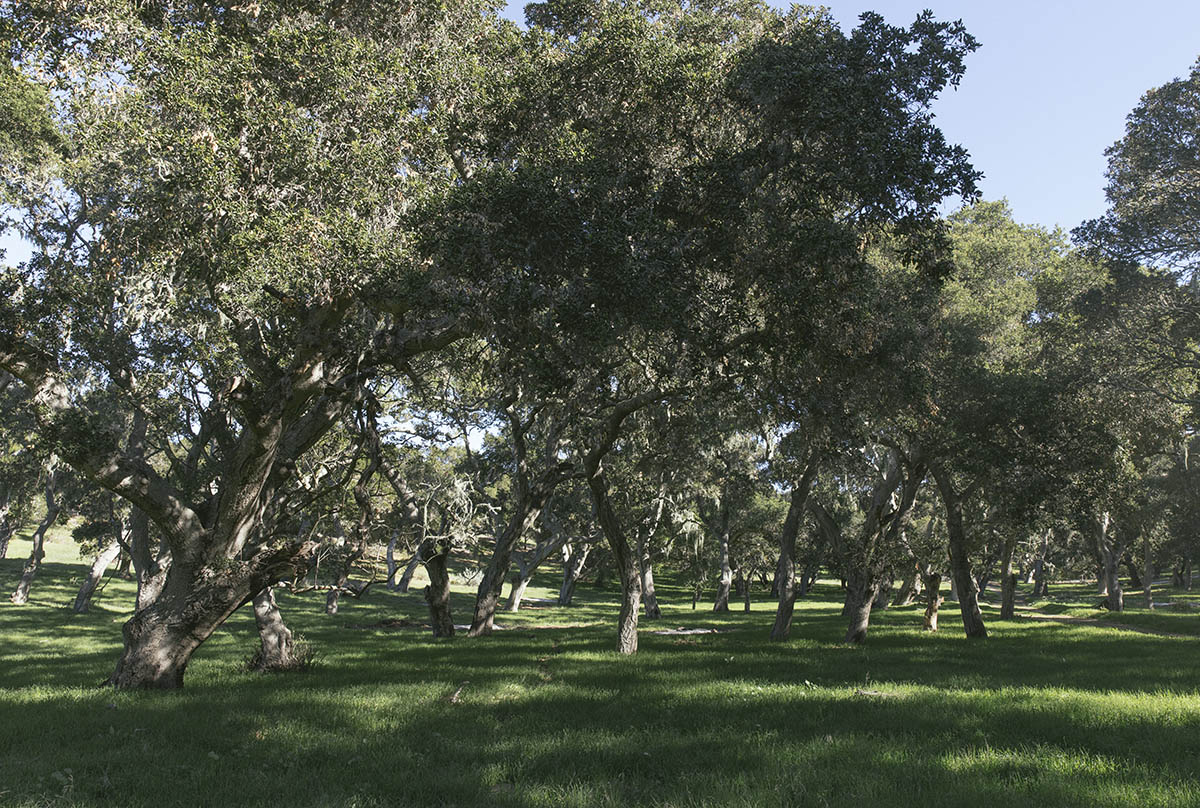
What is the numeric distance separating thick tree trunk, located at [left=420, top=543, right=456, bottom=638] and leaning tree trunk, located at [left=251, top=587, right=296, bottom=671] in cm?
603

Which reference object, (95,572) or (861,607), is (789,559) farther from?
(95,572)

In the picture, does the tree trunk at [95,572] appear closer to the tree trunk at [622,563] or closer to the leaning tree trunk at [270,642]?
the leaning tree trunk at [270,642]

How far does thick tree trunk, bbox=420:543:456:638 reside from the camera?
67.6ft

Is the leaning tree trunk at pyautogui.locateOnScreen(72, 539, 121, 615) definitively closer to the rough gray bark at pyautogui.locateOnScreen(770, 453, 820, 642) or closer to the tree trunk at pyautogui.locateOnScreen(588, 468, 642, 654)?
the tree trunk at pyautogui.locateOnScreen(588, 468, 642, 654)

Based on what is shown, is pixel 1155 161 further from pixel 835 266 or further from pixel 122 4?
pixel 122 4

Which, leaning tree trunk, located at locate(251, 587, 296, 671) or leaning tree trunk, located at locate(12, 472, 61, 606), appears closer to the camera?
leaning tree trunk, located at locate(251, 587, 296, 671)

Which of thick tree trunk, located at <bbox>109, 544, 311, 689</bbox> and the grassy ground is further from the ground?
thick tree trunk, located at <bbox>109, 544, 311, 689</bbox>

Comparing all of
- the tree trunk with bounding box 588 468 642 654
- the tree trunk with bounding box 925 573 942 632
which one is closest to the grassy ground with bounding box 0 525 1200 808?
the tree trunk with bounding box 588 468 642 654

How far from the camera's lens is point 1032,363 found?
24656mm

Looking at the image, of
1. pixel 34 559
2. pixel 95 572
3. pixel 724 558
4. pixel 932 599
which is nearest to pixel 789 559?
pixel 932 599

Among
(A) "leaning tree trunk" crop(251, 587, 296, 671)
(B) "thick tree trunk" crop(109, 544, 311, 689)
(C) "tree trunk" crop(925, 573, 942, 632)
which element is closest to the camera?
(B) "thick tree trunk" crop(109, 544, 311, 689)

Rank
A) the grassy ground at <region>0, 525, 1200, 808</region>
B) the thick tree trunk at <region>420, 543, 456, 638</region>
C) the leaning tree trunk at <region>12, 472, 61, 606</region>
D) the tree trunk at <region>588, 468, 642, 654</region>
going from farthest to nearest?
the leaning tree trunk at <region>12, 472, 61, 606</region> < the thick tree trunk at <region>420, 543, 456, 638</region> < the tree trunk at <region>588, 468, 642, 654</region> < the grassy ground at <region>0, 525, 1200, 808</region>

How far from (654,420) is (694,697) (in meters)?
6.89

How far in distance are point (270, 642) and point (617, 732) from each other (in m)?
8.68
